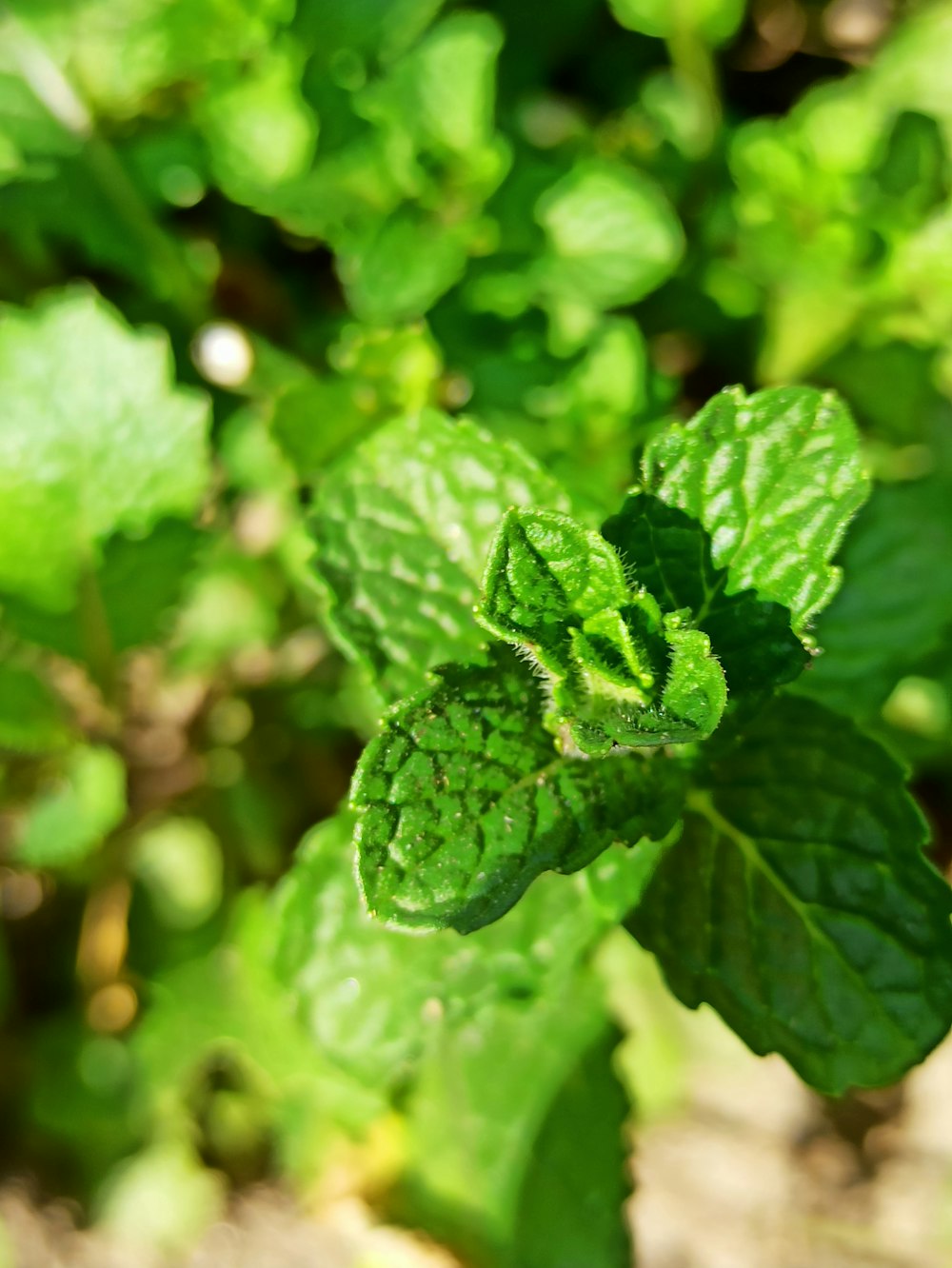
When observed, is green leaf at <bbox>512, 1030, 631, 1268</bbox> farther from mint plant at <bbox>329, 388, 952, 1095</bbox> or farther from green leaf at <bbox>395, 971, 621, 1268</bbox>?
mint plant at <bbox>329, 388, 952, 1095</bbox>

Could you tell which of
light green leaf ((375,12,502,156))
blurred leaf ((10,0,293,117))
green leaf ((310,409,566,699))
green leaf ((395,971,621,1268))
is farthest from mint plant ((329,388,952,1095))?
blurred leaf ((10,0,293,117))

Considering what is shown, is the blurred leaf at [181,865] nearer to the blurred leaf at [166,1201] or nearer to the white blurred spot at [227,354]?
the blurred leaf at [166,1201]

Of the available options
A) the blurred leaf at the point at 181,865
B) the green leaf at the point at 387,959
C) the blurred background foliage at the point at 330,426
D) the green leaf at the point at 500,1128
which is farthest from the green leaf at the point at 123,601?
the green leaf at the point at 500,1128

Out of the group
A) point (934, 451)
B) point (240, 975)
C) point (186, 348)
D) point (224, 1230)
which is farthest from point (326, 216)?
point (224, 1230)

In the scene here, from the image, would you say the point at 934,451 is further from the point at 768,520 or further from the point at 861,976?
the point at 861,976

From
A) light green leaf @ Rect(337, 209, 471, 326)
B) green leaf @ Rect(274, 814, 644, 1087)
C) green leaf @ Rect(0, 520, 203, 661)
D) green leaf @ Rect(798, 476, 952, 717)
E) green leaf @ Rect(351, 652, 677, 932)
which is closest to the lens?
green leaf @ Rect(351, 652, 677, 932)

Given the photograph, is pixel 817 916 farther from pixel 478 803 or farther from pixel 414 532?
pixel 414 532

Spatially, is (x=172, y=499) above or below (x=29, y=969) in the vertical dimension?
above
